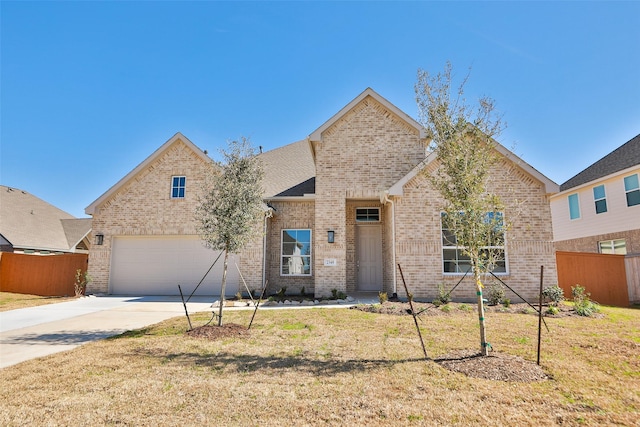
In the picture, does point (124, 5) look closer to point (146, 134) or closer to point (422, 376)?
point (146, 134)

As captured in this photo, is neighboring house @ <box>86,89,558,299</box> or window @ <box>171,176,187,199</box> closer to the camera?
neighboring house @ <box>86,89,558,299</box>

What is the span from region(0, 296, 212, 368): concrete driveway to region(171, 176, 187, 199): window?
174 inches

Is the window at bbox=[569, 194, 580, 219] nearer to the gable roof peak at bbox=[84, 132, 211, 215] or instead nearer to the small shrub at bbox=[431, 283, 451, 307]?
the small shrub at bbox=[431, 283, 451, 307]

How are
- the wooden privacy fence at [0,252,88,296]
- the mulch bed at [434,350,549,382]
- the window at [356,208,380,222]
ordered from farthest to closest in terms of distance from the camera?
the wooden privacy fence at [0,252,88,296] → the window at [356,208,380,222] → the mulch bed at [434,350,549,382]

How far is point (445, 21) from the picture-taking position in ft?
32.3

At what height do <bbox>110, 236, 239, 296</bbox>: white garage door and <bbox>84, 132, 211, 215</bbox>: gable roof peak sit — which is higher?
<bbox>84, 132, 211, 215</bbox>: gable roof peak

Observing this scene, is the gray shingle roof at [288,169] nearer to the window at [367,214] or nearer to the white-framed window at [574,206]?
the window at [367,214]

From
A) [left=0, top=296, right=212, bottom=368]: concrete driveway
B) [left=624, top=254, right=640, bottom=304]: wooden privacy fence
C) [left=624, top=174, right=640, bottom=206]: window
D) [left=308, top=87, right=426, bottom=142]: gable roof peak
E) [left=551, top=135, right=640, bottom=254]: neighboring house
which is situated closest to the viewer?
[left=0, top=296, right=212, bottom=368]: concrete driveway

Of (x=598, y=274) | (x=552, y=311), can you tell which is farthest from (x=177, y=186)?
(x=598, y=274)

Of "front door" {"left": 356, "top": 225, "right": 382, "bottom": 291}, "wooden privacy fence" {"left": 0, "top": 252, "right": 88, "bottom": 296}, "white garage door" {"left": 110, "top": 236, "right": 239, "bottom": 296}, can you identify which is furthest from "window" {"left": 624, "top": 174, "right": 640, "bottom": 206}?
"wooden privacy fence" {"left": 0, "top": 252, "right": 88, "bottom": 296}

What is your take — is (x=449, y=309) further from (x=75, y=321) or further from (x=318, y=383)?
(x=75, y=321)

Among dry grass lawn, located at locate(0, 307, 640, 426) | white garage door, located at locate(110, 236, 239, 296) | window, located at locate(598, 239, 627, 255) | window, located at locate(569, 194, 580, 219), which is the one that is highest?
window, located at locate(569, 194, 580, 219)

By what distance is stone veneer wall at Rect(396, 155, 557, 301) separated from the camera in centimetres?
1152

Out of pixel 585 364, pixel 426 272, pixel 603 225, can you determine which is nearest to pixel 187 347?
pixel 585 364
